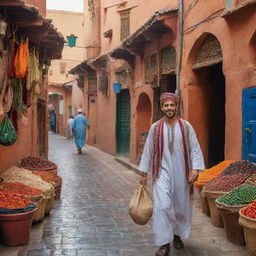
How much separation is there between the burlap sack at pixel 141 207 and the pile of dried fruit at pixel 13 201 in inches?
56.6

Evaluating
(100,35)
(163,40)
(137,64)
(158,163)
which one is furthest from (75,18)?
(158,163)

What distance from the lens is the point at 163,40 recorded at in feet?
40.5

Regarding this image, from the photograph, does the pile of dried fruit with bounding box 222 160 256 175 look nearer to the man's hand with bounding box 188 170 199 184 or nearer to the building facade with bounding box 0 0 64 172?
the man's hand with bounding box 188 170 199 184

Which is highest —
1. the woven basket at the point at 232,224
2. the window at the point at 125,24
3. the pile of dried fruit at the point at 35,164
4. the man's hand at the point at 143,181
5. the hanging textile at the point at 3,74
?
the window at the point at 125,24

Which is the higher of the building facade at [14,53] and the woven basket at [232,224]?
the building facade at [14,53]

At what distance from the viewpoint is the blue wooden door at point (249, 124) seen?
7.46 meters

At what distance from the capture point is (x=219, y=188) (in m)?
6.37

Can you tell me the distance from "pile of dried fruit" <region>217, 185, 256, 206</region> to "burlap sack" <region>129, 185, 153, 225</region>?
3.44 ft

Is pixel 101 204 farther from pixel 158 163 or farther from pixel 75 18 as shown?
pixel 75 18

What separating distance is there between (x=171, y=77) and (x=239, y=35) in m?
5.06

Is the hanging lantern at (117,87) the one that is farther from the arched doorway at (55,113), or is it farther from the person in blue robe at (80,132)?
the arched doorway at (55,113)

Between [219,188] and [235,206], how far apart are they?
3.08 ft

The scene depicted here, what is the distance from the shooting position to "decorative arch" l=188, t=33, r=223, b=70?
30.5 feet

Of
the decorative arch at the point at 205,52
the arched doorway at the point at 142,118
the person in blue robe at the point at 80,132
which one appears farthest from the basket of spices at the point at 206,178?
the person in blue robe at the point at 80,132
